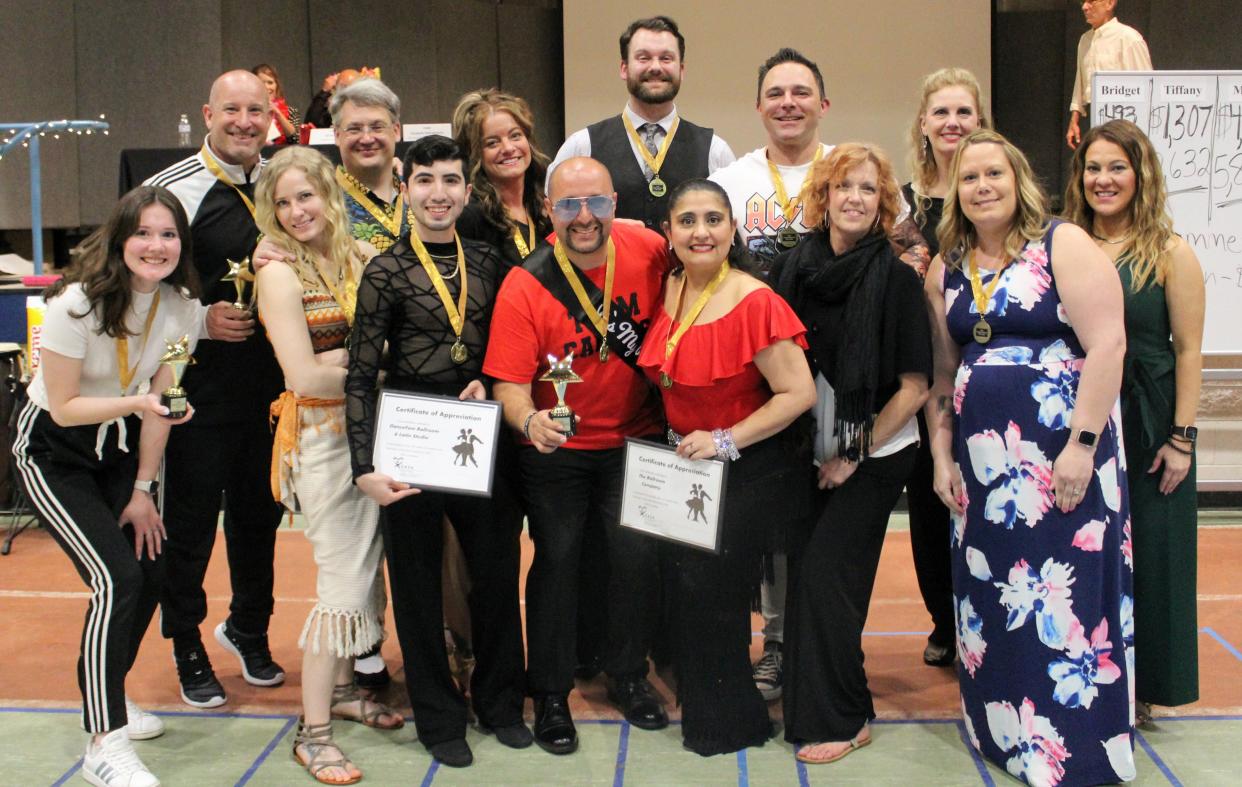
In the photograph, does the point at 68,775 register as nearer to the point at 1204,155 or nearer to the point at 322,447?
the point at 322,447

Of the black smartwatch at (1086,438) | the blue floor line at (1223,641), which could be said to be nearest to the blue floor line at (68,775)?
the black smartwatch at (1086,438)

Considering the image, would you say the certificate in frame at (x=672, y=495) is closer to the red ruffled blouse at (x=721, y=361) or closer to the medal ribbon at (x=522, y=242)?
the red ruffled blouse at (x=721, y=361)

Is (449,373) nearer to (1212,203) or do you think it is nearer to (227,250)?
(227,250)

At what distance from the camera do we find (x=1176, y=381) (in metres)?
3.35

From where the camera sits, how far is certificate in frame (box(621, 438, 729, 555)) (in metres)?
3.12

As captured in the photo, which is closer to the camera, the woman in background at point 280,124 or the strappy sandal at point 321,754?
the strappy sandal at point 321,754

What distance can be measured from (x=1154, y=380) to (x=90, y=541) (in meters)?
2.95

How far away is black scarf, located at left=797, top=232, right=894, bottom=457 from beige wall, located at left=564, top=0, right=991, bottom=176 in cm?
833

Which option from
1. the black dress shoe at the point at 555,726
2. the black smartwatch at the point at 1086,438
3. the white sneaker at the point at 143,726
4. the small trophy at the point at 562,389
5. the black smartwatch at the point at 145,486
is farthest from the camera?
the white sneaker at the point at 143,726

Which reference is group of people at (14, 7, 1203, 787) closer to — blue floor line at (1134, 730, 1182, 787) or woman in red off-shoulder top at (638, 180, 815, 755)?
woman in red off-shoulder top at (638, 180, 815, 755)

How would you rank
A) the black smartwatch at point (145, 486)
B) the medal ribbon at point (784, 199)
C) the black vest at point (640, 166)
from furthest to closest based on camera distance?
the black vest at point (640, 166), the medal ribbon at point (784, 199), the black smartwatch at point (145, 486)

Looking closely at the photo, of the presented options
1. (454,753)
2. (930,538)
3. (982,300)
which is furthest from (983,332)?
(454,753)

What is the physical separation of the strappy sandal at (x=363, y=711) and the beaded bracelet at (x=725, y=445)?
1.34m

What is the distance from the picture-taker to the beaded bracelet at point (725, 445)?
123 inches
